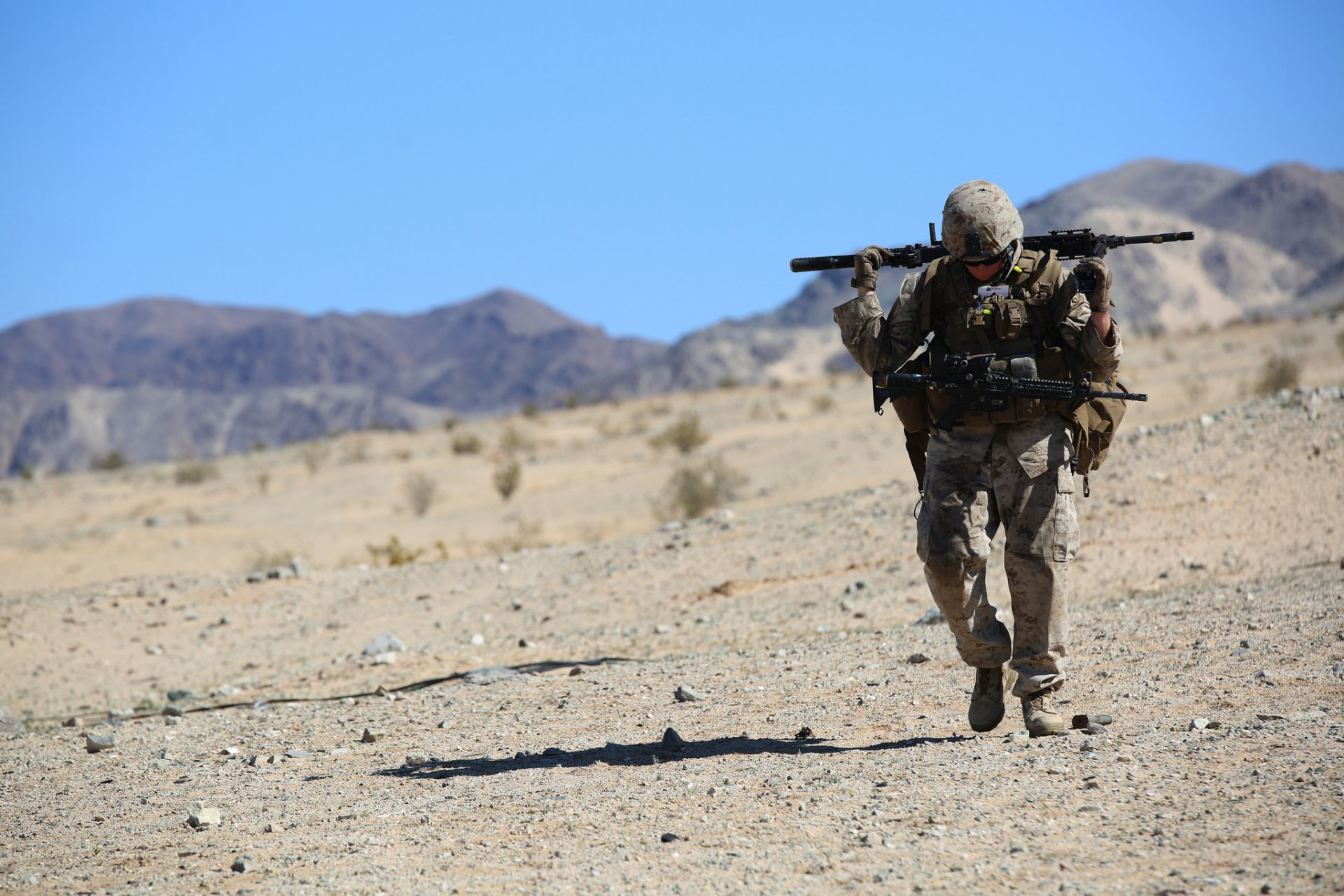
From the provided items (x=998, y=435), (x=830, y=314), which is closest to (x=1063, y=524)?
(x=998, y=435)

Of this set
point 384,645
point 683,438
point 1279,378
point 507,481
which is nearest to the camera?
point 384,645

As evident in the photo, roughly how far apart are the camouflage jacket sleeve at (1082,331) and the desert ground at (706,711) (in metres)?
1.43

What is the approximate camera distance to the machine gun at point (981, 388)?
17.2ft

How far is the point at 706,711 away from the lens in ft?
21.7

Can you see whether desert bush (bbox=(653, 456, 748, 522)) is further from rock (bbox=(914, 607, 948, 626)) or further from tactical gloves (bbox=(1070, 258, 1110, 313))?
tactical gloves (bbox=(1070, 258, 1110, 313))

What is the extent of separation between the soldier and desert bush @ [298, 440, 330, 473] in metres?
29.2

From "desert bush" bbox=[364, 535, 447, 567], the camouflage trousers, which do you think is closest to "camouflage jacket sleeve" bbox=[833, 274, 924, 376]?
the camouflage trousers

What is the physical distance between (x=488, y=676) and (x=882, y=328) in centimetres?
387

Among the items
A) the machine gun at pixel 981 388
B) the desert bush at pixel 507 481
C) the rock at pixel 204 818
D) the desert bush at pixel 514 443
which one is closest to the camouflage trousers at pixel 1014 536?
the machine gun at pixel 981 388

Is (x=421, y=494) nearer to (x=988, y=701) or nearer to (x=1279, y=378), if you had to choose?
(x=1279, y=378)

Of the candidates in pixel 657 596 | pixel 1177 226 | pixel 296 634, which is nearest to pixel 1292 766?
pixel 657 596

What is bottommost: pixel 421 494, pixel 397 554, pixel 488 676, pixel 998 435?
pixel 488 676

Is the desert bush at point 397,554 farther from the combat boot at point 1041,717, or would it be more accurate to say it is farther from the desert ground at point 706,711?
the combat boot at point 1041,717

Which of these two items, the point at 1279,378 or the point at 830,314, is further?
the point at 830,314
